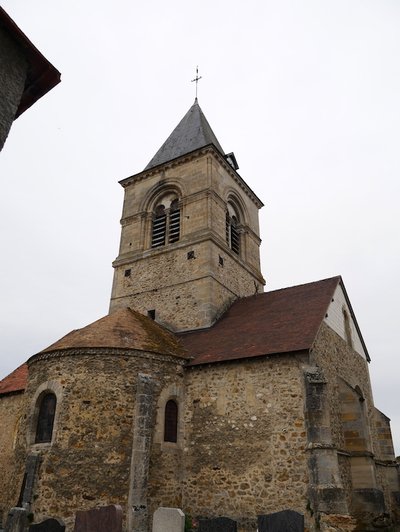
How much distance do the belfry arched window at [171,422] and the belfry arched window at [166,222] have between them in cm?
904

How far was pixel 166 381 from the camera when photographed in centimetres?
1348

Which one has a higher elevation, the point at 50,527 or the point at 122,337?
the point at 122,337

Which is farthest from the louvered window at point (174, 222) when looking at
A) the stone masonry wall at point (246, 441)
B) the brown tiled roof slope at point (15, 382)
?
the brown tiled roof slope at point (15, 382)

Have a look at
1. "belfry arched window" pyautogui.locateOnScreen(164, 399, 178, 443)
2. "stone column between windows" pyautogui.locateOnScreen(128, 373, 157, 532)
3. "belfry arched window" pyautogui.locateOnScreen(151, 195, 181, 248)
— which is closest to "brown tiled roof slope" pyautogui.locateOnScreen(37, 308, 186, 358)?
"stone column between windows" pyautogui.locateOnScreen(128, 373, 157, 532)

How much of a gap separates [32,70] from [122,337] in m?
8.23

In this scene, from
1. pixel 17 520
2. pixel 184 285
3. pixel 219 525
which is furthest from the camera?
pixel 184 285

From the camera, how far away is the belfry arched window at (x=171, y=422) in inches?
515

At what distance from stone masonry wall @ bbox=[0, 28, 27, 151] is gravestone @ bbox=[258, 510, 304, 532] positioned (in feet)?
25.9

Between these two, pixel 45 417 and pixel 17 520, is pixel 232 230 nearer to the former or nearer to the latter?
pixel 45 417

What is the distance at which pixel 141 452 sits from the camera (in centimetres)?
1184

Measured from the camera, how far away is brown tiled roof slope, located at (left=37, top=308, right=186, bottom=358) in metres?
13.2

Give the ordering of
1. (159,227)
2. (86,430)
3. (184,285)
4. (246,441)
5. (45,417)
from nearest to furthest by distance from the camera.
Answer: (86,430), (246,441), (45,417), (184,285), (159,227)

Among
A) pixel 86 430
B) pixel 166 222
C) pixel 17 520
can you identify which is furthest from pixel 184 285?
pixel 17 520

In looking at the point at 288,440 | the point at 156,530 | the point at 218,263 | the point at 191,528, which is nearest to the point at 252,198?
the point at 218,263
